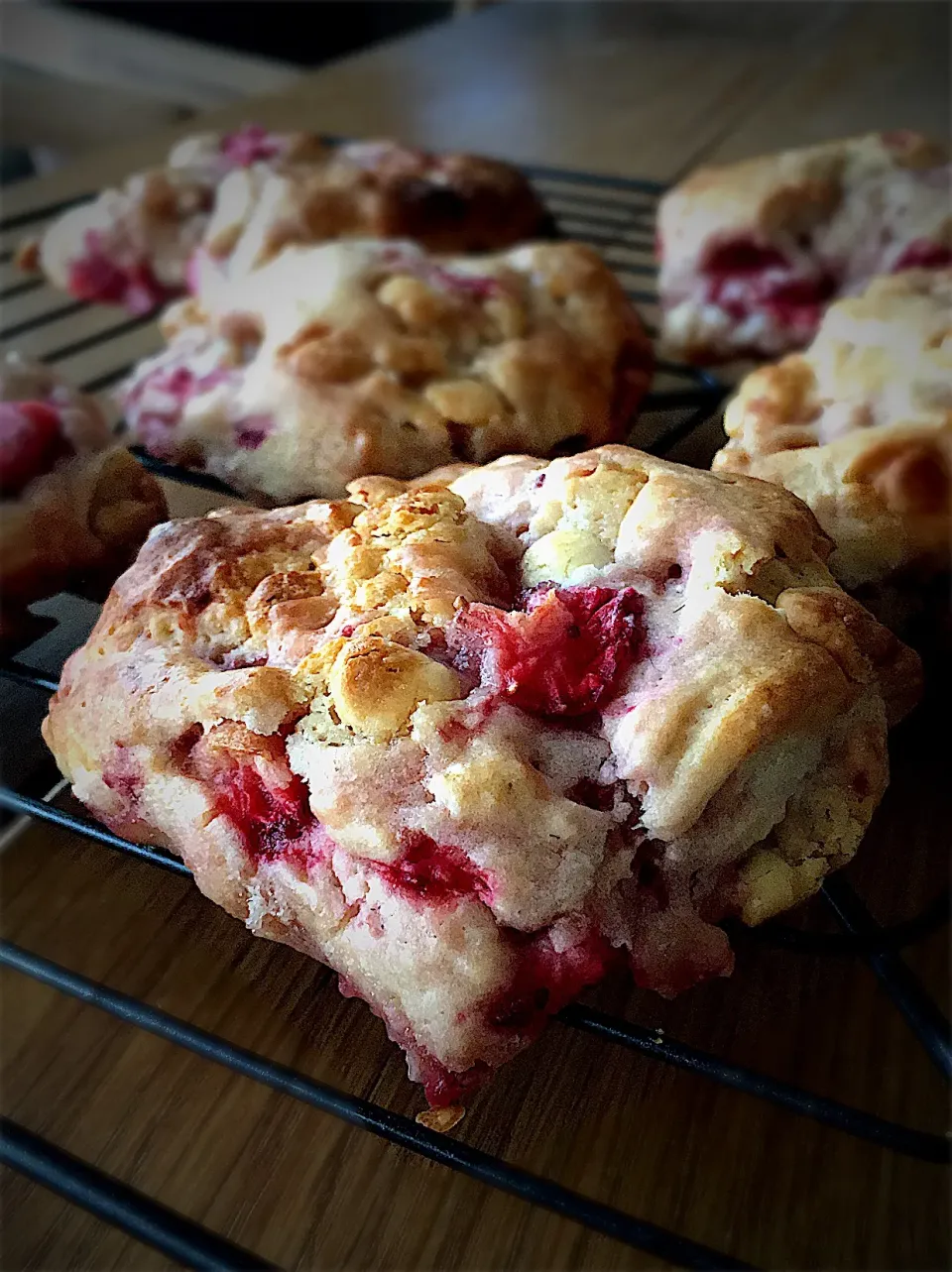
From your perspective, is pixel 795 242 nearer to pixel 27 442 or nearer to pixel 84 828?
pixel 27 442

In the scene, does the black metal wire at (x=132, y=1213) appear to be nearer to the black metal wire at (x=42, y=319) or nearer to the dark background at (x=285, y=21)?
the black metal wire at (x=42, y=319)

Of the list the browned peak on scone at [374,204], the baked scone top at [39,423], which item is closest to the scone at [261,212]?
the browned peak on scone at [374,204]

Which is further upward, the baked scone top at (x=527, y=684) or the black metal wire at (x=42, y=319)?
the black metal wire at (x=42, y=319)

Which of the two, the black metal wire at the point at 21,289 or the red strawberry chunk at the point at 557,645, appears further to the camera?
the black metal wire at the point at 21,289

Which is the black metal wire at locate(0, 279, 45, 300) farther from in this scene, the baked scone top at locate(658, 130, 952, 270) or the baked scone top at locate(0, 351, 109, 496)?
the baked scone top at locate(658, 130, 952, 270)

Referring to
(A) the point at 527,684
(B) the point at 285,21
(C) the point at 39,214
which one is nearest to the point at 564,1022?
(A) the point at 527,684

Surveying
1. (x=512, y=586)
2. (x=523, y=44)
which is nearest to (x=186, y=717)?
(x=512, y=586)

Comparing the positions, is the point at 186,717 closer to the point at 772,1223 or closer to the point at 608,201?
the point at 772,1223
